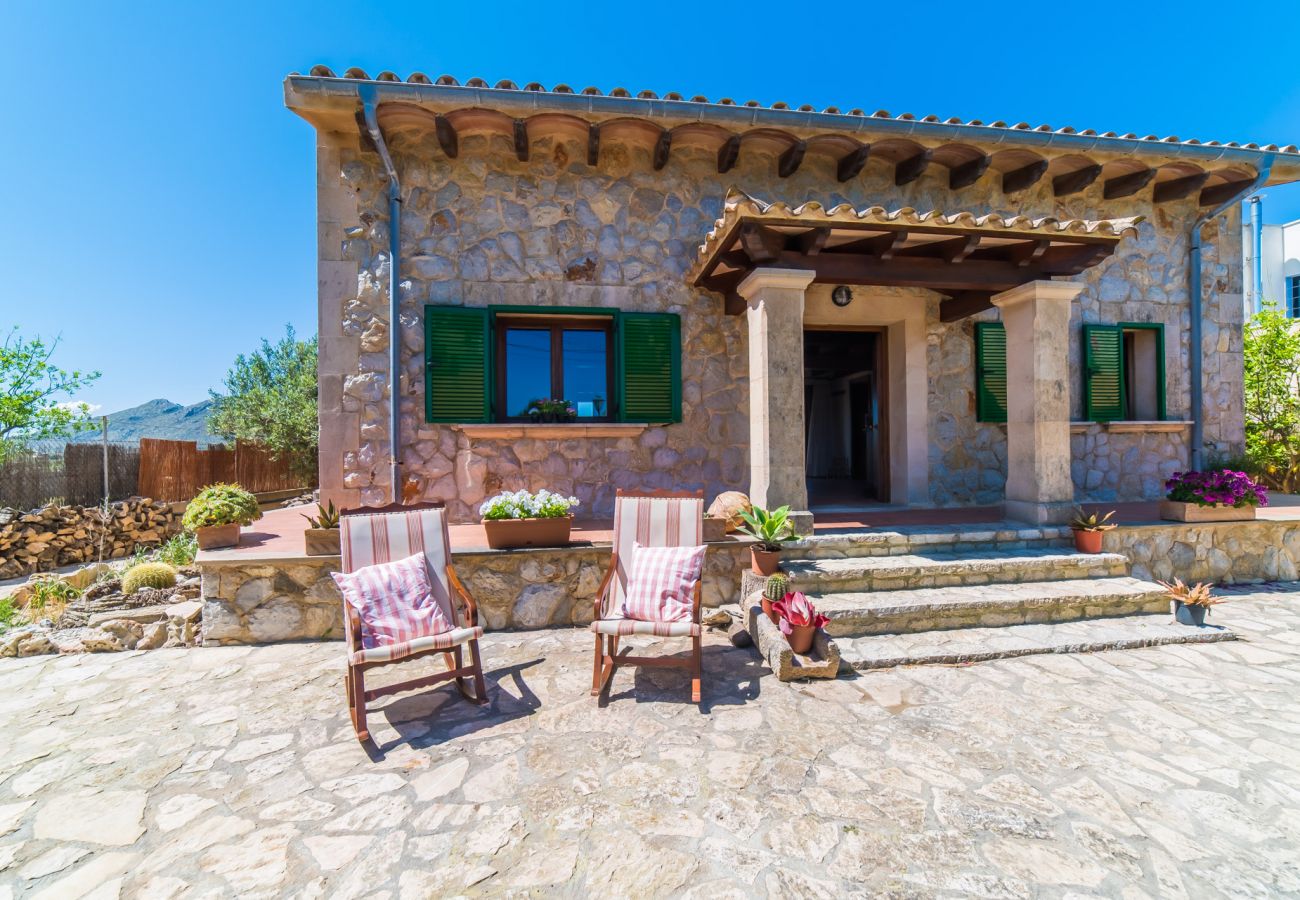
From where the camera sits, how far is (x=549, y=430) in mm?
5258

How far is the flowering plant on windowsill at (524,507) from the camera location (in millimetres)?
4027

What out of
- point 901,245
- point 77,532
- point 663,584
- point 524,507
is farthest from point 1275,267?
point 77,532

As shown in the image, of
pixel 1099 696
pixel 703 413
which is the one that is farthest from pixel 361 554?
pixel 1099 696

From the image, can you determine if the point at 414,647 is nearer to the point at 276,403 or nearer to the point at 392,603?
the point at 392,603

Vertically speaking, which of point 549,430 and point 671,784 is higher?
point 549,430

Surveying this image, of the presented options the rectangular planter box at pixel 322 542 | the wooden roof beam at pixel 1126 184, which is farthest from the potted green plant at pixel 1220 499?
the rectangular planter box at pixel 322 542

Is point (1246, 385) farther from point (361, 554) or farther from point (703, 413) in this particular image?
point (361, 554)

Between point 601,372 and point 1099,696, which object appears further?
point 601,372

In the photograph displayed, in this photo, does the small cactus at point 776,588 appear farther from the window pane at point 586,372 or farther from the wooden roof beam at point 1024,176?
the wooden roof beam at point 1024,176

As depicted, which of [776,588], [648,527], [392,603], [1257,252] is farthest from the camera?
[1257,252]

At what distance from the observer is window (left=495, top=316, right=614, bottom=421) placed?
5.47 m

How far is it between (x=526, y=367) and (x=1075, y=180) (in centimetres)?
632

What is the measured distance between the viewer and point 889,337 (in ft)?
20.3

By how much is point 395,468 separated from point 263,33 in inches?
186
